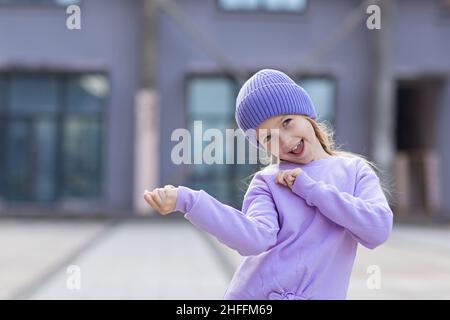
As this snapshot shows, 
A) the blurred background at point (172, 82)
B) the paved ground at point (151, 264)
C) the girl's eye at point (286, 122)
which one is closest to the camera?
the girl's eye at point (286, 122)

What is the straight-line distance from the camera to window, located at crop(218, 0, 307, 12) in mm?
17516

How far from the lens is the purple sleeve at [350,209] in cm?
167

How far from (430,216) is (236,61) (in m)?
5.77

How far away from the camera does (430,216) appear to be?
16609mm

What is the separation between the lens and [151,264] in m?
8.25

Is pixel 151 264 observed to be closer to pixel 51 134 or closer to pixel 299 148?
pixel 299 148

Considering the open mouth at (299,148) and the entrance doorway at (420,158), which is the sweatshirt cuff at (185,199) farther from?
the entrance doorway at (420,158)

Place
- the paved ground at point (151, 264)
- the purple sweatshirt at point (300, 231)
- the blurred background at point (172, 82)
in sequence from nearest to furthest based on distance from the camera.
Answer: the purple sweatshirt at point (300, 231), the paved ground at point (151, 264), the blurred background at point (172, 82)

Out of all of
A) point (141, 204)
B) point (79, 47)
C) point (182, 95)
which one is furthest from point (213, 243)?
point (79, 47)

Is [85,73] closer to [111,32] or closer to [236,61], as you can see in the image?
[111,32]

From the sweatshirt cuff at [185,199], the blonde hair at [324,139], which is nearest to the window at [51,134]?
the blonde hair at [324,139]

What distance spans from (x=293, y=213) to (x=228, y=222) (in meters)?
0.19

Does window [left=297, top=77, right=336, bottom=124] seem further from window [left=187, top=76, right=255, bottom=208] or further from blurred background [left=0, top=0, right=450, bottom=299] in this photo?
window [left=187, top=76, right=255, bottom=208]

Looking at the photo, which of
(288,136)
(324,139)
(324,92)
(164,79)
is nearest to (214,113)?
(164,79)
